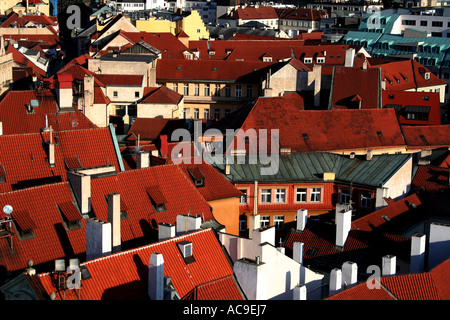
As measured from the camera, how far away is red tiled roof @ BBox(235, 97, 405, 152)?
55625mm

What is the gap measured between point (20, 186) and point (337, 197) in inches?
783

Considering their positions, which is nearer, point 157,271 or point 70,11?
point 157,271

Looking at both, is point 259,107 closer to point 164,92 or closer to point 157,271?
point 164,92

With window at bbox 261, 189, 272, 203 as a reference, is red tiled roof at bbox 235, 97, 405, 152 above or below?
above

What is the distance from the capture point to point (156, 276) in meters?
27.2

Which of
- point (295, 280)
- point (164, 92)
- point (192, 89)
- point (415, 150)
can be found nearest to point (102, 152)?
point (295, 280)

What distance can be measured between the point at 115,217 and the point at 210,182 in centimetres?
1204

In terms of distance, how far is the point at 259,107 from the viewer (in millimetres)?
57156

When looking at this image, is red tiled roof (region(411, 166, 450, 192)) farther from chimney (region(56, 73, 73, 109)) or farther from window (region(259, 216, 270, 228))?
chimney (region(56, 73, 73, 109))

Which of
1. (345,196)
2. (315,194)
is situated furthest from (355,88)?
(345,196)

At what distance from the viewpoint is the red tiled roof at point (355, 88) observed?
68312 millimetres

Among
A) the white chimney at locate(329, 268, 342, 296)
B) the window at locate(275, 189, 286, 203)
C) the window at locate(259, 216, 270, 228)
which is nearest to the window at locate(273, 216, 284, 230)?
the window at locate(259, 216, 270, 228)

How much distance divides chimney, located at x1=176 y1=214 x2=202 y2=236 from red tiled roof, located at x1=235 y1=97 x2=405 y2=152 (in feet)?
74.4
